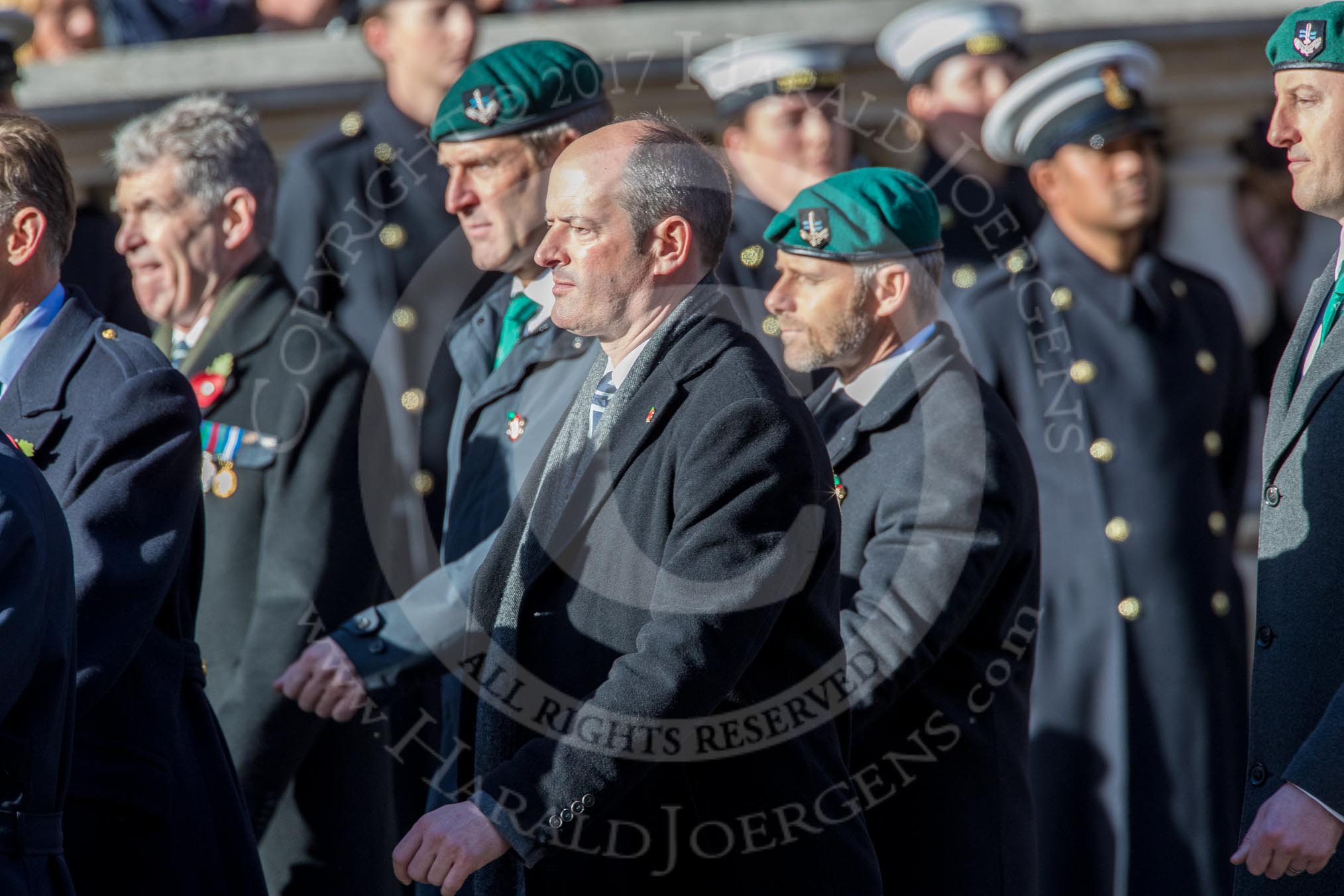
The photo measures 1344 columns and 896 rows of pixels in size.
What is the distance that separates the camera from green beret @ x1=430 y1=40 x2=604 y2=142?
13.9ft

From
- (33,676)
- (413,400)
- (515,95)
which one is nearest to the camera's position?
(33,676)

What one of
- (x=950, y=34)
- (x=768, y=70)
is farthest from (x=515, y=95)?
(x=950, y=34)

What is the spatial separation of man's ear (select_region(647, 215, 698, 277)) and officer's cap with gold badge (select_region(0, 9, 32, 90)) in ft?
9.54

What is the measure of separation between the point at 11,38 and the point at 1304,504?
3847 mm

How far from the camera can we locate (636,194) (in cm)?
312

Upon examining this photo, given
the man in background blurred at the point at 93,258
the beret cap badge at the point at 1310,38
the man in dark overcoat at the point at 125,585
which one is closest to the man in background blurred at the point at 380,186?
the man in background blurred at the point at 93,258

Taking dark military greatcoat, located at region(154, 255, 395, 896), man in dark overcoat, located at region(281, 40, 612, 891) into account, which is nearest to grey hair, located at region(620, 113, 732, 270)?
man in dark overcoat, located at region(281, 40, 612, 891)

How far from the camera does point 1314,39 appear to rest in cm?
323

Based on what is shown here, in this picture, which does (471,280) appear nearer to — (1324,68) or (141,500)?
(141,500)

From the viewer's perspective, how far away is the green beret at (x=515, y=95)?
13.9ft

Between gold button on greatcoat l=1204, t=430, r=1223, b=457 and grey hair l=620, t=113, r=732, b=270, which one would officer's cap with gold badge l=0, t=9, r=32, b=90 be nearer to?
grey hair l=620, t=113, r=732, b=270

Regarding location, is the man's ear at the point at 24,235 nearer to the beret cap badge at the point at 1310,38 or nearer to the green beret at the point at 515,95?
the green beret at the point at 515,95

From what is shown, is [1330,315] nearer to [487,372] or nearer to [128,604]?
[487,372]

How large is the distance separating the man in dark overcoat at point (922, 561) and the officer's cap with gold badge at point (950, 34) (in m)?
2.10
